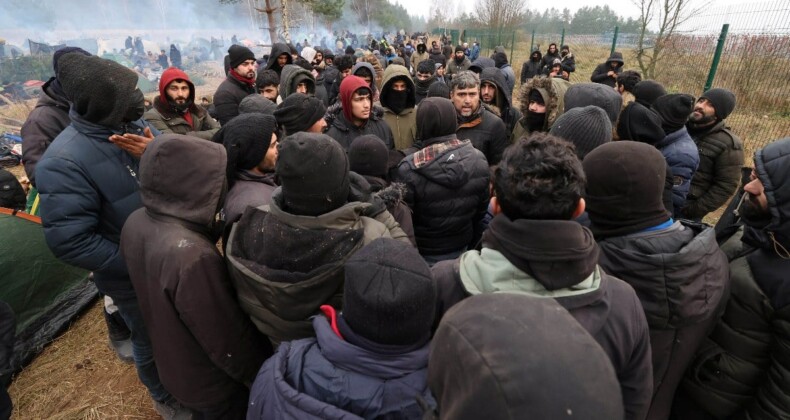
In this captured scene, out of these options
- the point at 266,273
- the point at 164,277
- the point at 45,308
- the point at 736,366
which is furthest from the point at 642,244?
the point at 45,308

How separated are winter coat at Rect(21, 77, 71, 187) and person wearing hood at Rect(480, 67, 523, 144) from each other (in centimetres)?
425

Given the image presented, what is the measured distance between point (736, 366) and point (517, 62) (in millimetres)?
23781

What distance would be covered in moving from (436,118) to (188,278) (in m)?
1.81

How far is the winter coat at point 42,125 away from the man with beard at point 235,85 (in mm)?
1954

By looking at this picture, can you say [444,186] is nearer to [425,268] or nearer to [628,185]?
[628,185]

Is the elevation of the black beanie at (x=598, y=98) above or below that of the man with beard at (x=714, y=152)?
above

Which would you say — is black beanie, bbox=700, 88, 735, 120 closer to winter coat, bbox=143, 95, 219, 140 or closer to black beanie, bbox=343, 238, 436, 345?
black beanie, bbox=343, 238, 436, 345

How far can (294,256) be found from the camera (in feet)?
4.72

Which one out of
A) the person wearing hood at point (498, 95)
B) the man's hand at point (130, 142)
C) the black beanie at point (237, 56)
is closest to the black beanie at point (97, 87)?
the man's hand at point (130, 142)

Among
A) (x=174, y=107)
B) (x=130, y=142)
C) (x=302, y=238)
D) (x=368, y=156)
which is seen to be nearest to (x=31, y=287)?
(x=174, y=107)

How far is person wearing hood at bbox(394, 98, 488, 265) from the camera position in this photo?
2395 millimetres

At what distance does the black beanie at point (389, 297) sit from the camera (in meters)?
1.05

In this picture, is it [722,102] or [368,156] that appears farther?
[722,102]

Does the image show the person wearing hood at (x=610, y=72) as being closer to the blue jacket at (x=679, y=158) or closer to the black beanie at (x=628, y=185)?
the blue jacket at (x=679, y=158)
